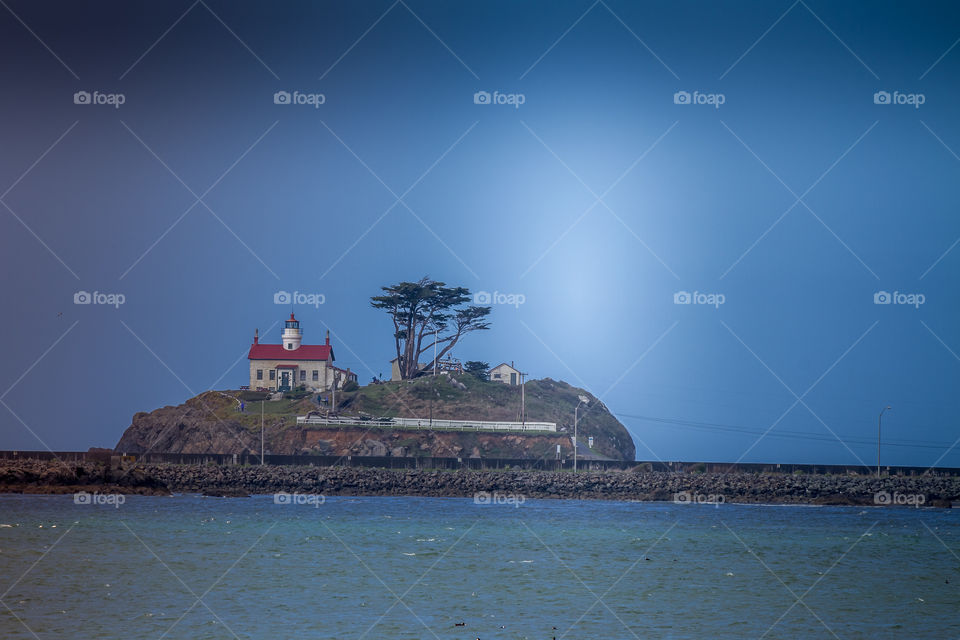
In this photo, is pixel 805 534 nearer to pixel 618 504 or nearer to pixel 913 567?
pixel 913 567

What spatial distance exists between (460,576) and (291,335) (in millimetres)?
79381

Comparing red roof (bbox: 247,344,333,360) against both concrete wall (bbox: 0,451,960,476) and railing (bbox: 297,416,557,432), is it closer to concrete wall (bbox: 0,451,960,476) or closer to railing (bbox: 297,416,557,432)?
railing (bbox: 297,416,557,432)

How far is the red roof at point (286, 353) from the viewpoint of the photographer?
346 feet

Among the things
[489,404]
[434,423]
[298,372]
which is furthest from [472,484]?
[298,372]

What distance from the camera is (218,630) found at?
69.7 ft

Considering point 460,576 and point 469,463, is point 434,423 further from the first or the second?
point 460,576

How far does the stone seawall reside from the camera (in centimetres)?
6406

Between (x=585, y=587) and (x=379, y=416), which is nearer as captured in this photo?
(x=585, y=587)

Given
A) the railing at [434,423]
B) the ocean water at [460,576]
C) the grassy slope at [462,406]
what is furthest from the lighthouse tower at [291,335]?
the ocean water at [460,576]

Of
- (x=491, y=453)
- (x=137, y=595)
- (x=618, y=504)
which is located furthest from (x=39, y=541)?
(x=491, y=453)

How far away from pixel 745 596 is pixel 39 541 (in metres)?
24.1

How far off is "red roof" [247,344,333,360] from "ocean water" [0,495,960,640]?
178 ft

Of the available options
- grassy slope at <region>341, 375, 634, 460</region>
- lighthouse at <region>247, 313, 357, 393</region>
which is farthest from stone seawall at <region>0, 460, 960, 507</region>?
lighthouse at <region>247, 313, 357, 393</region>

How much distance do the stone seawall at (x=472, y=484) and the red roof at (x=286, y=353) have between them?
1320 inches
